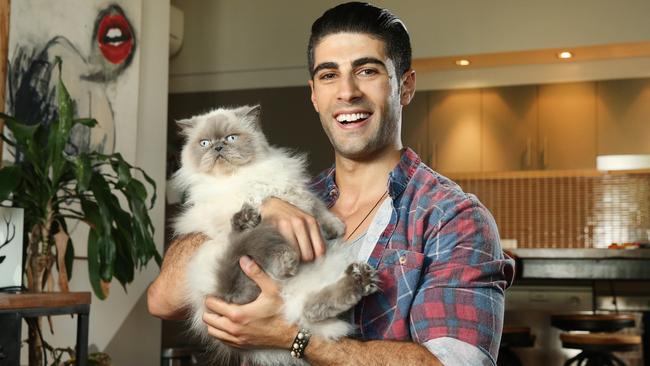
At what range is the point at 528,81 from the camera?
273 inches

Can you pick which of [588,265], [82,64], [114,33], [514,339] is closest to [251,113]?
[82,64]

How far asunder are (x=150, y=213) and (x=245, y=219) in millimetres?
3273

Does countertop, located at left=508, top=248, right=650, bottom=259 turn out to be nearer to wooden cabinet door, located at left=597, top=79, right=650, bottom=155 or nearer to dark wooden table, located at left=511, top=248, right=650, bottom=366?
dark wooden table, located at left=511, top=248, right=650, bottom=366

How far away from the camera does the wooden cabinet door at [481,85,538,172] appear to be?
22.9 ft

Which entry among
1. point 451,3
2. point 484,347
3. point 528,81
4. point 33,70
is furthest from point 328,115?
point 528,81

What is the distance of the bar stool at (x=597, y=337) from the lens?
13.8 feet

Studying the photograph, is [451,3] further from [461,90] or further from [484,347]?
[484,347]

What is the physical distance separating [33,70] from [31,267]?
3.97ft

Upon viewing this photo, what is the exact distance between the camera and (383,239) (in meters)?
1.69

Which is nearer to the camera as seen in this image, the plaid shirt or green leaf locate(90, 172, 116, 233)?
the plaid shirt

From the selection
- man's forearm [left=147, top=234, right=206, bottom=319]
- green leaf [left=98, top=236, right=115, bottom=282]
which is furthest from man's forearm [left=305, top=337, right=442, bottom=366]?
green leaf [left=98, top=236, right=115, bottom=282]

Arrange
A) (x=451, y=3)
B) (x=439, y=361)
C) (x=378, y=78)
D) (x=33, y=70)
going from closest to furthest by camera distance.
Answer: (x=439, y=361) → (x=378, y=78) → (x=33, y=70) → (x=451, y=3)

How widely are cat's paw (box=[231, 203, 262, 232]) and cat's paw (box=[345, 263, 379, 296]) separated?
229 mm

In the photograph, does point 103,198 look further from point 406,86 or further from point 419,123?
point 419,123
